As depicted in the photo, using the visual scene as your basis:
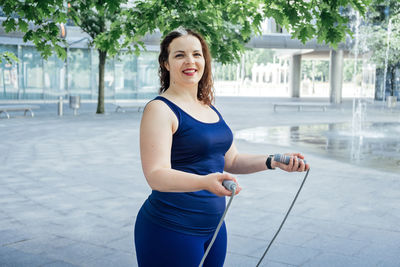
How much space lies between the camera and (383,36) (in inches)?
1347

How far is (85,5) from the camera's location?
17.7 ft

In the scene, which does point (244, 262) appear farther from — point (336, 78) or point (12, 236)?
point (336, 78)

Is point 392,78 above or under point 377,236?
above

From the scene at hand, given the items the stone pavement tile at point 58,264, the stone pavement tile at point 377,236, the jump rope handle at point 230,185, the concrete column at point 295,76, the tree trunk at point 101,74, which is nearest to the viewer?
the jump rope handle at point 230,185

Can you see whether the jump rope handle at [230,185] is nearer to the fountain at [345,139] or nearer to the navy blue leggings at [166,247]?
the navy blue leggings at [166,247]

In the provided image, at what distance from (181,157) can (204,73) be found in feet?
1.95

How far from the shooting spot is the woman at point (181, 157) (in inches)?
86.8

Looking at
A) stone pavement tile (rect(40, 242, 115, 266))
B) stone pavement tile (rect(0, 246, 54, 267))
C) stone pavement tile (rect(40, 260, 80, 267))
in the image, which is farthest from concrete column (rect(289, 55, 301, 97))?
stone pavement tile (rect(40, 260, 80, 267))

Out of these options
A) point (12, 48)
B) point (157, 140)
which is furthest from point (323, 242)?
point (12, 48)

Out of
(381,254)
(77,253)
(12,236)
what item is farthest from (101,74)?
(381,254)

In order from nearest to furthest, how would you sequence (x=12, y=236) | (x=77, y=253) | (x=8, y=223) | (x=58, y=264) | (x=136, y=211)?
(x=58, y=264), (x=77, y=253), (x=12, y=236), (x=8, y=223), (x=136, y=211)

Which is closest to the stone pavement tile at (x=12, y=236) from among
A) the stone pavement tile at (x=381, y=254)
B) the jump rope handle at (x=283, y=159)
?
the stone pavement tile at (x=381, y=254)

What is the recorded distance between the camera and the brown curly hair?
2.49 metres

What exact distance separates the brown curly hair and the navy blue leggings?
707 millimetres
